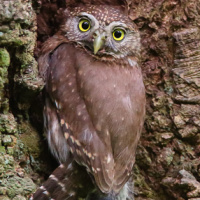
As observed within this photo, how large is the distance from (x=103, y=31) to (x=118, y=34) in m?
0.17

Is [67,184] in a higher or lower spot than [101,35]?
lower

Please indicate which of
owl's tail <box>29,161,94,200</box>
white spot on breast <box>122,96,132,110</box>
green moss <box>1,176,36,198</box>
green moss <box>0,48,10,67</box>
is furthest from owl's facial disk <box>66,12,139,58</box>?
green moss <box>1,176,36,198</box>

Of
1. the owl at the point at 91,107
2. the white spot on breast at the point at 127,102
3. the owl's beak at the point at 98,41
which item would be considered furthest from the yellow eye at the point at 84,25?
the white spot on breast at the point at 127,102

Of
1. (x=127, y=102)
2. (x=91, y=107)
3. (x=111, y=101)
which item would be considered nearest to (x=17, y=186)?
(x=91, y=107)

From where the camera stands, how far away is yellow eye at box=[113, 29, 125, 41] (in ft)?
9.25

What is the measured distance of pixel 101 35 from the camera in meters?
2.67

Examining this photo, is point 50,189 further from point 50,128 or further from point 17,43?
point 17,43

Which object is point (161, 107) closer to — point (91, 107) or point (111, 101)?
point (111, 101)

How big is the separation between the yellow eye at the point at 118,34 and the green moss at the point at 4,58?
0.90 metres

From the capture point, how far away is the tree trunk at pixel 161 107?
2641 millimetres

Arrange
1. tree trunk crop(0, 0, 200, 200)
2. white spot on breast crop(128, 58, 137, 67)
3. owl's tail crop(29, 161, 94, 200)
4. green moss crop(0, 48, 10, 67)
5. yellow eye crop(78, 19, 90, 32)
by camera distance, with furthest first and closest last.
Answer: white spot on breast crop(128, 58, 137, 67), yellow eye crop(78, 19, 90, 32), tree trunk crop(0, 0, 200, 200), owl's tail crop(29, 161, 94, 200), green moss crop(0, 48, 10, 67)

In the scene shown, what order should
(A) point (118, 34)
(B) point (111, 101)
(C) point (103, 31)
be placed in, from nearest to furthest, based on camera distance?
(B) point (111, 101) < (C) point (103, 31) < (A) point (118, 34)

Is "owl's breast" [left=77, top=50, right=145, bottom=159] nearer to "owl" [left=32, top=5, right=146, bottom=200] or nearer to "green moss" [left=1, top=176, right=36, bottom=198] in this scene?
"owl" [left=32, top=5, right=146, bottom=200]

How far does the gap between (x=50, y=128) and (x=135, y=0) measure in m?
1.12
